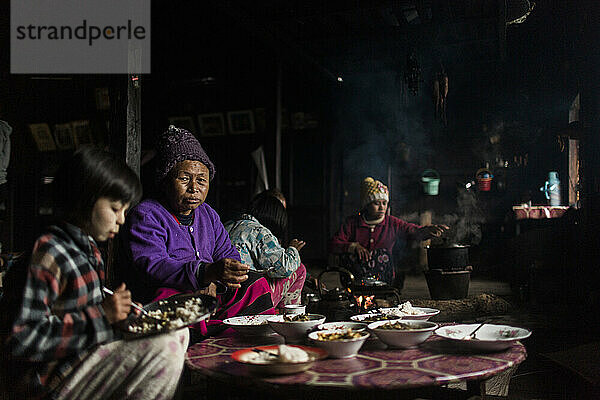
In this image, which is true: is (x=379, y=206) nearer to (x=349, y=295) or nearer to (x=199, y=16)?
(x=349, y=295)

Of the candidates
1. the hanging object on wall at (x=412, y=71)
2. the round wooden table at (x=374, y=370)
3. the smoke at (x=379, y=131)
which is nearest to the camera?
the round wooden table at (x=374, y=370)

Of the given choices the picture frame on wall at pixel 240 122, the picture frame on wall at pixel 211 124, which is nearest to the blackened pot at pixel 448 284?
the picture frame on wall at pixel 240 122

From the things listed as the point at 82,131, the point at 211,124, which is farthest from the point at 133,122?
the point at 82,131

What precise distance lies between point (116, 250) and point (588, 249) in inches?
200

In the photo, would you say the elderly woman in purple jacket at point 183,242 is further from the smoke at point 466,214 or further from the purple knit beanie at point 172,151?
the smoke at point 466,214

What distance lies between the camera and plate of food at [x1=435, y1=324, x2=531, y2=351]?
7.34ft

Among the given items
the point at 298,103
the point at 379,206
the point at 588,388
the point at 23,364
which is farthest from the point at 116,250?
the point at 298,103

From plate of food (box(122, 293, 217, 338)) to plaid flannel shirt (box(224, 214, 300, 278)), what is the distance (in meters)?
1.88

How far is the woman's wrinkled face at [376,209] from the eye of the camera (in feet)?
23.2

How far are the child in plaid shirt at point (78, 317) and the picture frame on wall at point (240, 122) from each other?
8.81 m

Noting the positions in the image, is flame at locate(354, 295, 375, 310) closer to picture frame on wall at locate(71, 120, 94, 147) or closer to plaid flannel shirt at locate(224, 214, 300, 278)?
plaid flannel shirt at locate(224, 214, 300, 278)

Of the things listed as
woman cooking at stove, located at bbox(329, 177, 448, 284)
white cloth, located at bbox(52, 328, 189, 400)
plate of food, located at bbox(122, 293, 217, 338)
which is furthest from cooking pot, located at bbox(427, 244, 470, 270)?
white cloth, located at bbox(52, 328, 189, 400)

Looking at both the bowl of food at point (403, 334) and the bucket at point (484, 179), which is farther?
the bucket at point (484, 179)

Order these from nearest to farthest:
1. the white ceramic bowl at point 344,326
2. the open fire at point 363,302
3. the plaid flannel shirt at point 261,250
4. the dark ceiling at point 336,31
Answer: the white ceramic bowl at point 344,326
the open fire at point 363,302
the plaid flannel shirt at point 261,250
the dark ceiling at point 336,31
